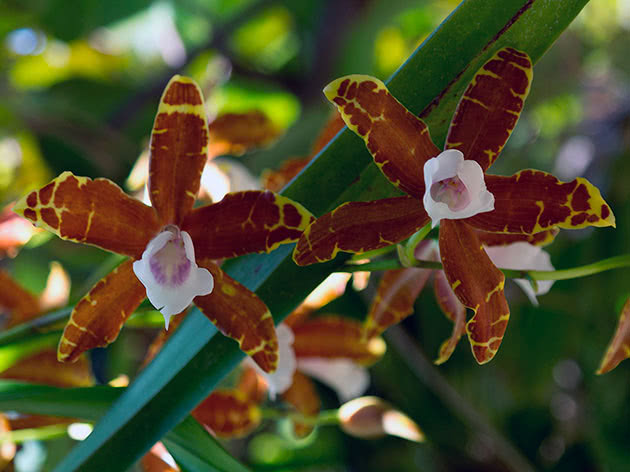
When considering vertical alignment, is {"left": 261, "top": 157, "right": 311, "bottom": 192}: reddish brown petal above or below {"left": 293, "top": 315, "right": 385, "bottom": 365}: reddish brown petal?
above

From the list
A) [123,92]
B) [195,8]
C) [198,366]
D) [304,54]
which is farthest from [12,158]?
[198,366]

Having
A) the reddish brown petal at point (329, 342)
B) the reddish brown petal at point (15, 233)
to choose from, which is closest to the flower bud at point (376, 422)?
the reddish brown petal at point (329, 342)

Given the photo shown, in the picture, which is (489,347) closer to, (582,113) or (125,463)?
(125,463)

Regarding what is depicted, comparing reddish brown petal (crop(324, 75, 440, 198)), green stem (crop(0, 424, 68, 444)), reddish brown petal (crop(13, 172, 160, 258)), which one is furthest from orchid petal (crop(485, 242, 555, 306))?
green stem (crop(0, 424, 68, 444))

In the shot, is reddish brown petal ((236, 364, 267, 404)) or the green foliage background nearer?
reddish brown petal ((236, 364, 267, 404))

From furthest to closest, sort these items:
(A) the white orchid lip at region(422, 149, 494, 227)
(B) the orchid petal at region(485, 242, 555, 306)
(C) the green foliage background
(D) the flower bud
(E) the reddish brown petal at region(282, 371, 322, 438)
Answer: (C) the green foliage background, (E) the reddish brown petal at region(282, 371, 322, 438), (D) the flower bud, (B) the orchid petal at region(485, 242, 555, 306), (A) the white orchid lip at region(422, 149, 494, 227)

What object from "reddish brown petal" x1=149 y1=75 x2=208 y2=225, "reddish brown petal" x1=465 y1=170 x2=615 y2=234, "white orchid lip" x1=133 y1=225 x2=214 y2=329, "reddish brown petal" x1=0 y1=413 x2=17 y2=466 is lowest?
"reddish brown petal" x1=0 y1=413 x2=17 y2=466

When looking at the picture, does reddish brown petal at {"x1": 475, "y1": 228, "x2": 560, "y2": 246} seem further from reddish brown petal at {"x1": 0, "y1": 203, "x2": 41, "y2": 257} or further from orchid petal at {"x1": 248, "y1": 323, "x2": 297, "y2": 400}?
reddish brown petal at {"x1": 0, "y1": 203, "x2": 41, "y2": 257}
